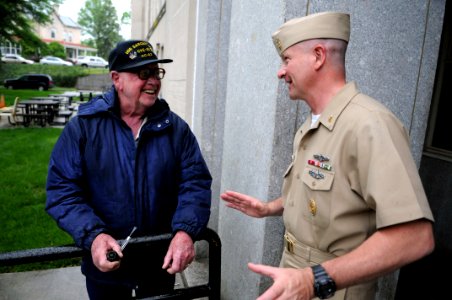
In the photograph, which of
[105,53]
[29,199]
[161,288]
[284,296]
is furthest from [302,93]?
[105,53]

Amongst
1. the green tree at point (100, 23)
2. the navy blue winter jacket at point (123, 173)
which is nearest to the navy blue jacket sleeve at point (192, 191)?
the navy blue winter jacket at point (123, 173)

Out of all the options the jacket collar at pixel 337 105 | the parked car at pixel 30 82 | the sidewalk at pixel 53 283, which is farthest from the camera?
the parked car at pixel 30 82

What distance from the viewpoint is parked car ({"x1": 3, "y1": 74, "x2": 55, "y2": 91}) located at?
103 feet

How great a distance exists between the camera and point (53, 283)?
3754 mm

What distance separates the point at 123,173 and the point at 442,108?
4.45 meters

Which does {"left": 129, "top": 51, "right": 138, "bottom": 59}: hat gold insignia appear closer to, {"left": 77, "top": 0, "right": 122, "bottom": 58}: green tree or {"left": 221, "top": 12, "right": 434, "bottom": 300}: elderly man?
{"left": 221, "top": 12, "right": 434, "bottom": 300}: elderly man

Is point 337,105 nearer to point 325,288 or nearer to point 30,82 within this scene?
point 325,288

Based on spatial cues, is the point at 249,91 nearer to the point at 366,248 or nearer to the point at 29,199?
the point at 366,248

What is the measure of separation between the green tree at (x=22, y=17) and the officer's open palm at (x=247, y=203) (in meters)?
30.5

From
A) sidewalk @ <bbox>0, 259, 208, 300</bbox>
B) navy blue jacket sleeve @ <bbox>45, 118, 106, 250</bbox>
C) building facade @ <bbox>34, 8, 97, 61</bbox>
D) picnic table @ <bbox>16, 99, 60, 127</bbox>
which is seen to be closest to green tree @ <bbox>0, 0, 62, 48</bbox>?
picnic table @ <bbox>16, 99, 60, 127</bbox>

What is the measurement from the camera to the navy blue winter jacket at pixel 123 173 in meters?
2.07

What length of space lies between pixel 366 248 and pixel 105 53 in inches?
2921

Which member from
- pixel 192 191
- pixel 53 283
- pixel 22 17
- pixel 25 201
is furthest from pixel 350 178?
pixel 22 17

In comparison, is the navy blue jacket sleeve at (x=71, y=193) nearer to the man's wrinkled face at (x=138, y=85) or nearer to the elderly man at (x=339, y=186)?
the man's wrinkled face at (x=138, y=85)
